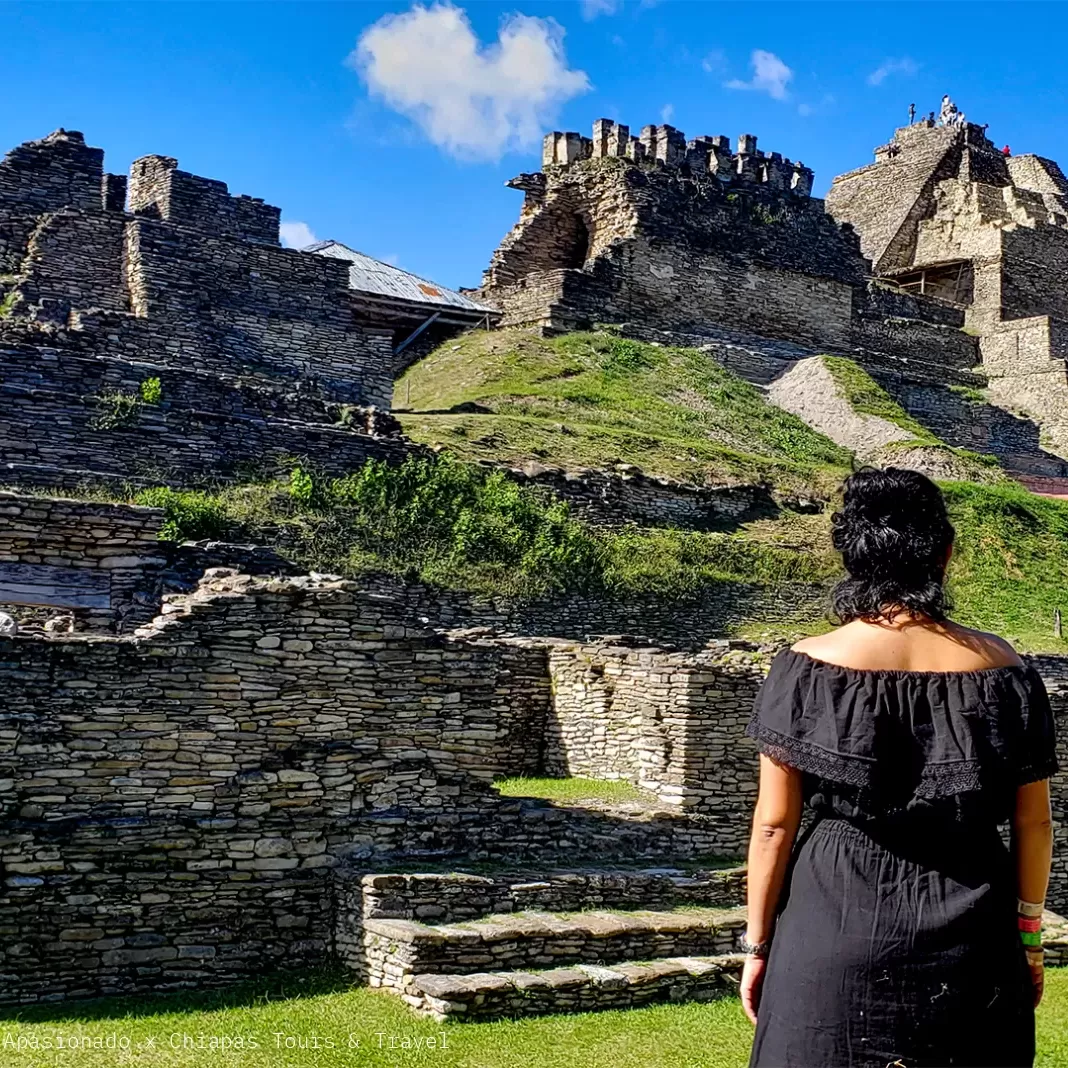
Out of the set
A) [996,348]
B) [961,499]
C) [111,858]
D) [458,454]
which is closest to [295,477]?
[458,454]

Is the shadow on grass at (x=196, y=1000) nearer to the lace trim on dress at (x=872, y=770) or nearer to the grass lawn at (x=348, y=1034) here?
the grass lawn at (x=348, y=1034)

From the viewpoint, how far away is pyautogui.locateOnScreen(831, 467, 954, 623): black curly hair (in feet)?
14.8

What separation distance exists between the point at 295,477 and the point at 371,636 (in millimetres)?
5814

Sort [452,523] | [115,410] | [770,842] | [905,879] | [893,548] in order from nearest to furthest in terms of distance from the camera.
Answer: [905,879]
[770,842]
[893,548]
[115,410]
[452,523]

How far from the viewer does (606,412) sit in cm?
2414

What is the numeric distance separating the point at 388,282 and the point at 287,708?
1759 cm

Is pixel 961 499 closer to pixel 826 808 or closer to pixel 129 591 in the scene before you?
pixel 129 591

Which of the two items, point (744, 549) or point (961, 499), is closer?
point (744, 549)

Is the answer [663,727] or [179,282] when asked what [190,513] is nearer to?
[663,727]

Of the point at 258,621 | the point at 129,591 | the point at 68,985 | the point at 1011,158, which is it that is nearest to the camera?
the point at 68,985

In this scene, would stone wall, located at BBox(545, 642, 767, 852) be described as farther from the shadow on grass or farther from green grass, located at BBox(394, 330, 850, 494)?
green grass, located at BBox(394, 330, 850, 494)

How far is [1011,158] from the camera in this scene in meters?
47.3

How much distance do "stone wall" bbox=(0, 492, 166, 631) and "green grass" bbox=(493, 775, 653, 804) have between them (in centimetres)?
340

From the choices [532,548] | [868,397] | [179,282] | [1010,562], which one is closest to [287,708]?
[532,548]
